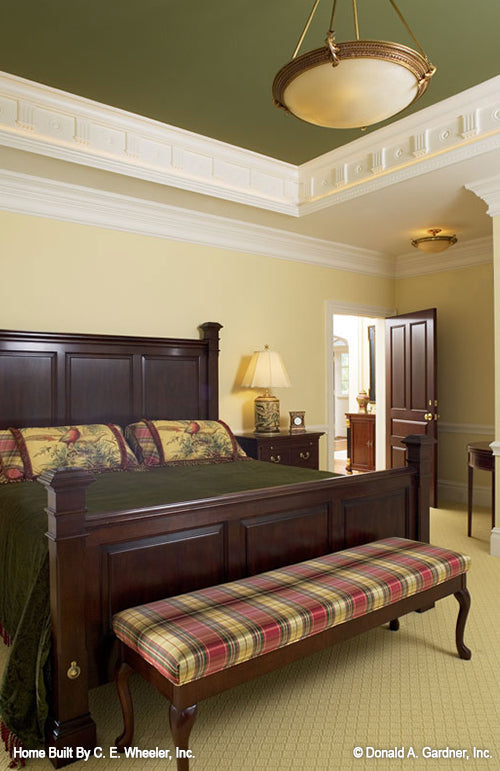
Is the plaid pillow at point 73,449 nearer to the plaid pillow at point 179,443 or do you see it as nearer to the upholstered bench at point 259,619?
the plaid pillow at point 179,443

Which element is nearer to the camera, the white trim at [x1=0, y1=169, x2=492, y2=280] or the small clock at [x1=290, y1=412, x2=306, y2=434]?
the white trim at [x1=0, y1=169, x2=492, y2=280]

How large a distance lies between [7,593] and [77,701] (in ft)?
2.07

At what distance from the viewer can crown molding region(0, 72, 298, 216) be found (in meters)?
3.40

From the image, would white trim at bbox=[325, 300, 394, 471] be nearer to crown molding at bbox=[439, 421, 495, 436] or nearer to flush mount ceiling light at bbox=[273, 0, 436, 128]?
crown molding at bbox=[439, 421, 495, 436]

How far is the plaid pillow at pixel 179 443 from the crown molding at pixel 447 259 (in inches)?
131

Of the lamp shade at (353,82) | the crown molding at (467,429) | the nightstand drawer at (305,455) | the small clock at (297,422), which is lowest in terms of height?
the nightstand drawer at (305,455)

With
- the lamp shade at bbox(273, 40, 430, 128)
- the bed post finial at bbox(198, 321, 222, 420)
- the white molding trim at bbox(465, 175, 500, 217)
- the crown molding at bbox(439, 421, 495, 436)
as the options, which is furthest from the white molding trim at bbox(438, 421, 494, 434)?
the lamp shade at bbox(273, 40, 430, 128)

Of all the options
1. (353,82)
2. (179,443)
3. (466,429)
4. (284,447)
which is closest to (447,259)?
(466,429)

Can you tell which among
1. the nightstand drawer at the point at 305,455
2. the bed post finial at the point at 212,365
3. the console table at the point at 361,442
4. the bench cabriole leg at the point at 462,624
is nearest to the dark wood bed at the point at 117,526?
the bench cabriole leg at the point at 462,624

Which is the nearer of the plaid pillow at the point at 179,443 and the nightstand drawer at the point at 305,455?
the plaid pillow at the point at 179,443

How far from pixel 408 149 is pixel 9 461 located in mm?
3267

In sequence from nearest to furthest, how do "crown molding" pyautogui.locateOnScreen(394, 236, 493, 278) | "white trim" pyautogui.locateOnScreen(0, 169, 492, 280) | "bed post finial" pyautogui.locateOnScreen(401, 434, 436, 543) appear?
1. "bed post finial" pyautogui.locateOnScreen(401, 434, 436, 543)
2. "white trim" pyautogui.locateOnScreen(0, 169, 492, 280)
3. "crown molding" pyautogui.locateOnScreen(394, 236, 493, 278)

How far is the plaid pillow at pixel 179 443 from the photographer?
388 centimetres

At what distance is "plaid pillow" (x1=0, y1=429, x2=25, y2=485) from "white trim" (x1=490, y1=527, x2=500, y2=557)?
329 centimetres
